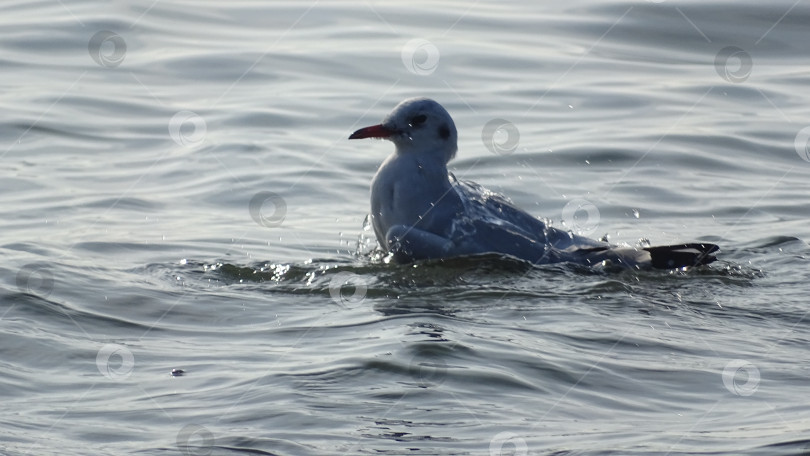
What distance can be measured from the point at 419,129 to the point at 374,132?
311 mm

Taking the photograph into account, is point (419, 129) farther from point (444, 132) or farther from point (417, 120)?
point (444, 132)

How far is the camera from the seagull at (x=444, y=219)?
26.4 ft

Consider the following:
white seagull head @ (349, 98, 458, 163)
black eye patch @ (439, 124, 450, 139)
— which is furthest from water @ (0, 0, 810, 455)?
black eye patch @ (439, 124, 450, 139)

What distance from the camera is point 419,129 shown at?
841 centimetres

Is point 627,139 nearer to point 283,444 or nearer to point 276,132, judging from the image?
point 276,132

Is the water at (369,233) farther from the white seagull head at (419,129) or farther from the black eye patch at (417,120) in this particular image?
the black eye patch at (417,120)

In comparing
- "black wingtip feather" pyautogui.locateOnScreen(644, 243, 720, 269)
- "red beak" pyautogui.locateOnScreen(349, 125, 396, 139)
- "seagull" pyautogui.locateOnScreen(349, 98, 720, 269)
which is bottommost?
"black wingtip feather" pyautogui.locateOnScreen(644, 243, 720, 269)

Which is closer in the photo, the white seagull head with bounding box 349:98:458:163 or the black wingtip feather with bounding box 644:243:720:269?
the black wingtip feather with bounding box 644:243:720:269

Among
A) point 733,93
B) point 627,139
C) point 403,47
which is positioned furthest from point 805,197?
point 403,47

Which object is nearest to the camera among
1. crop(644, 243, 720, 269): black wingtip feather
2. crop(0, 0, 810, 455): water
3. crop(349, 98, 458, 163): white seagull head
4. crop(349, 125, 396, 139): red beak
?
crop(0, 0, 810, 455): water

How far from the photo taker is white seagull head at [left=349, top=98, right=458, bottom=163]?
8.38 m

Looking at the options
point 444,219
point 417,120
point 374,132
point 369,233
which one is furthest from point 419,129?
point 369,233

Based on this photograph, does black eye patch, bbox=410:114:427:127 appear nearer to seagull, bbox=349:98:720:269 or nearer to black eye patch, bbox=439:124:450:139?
seagull, bbox=349:98:720:269

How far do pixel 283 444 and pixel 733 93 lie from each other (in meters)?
10.9
